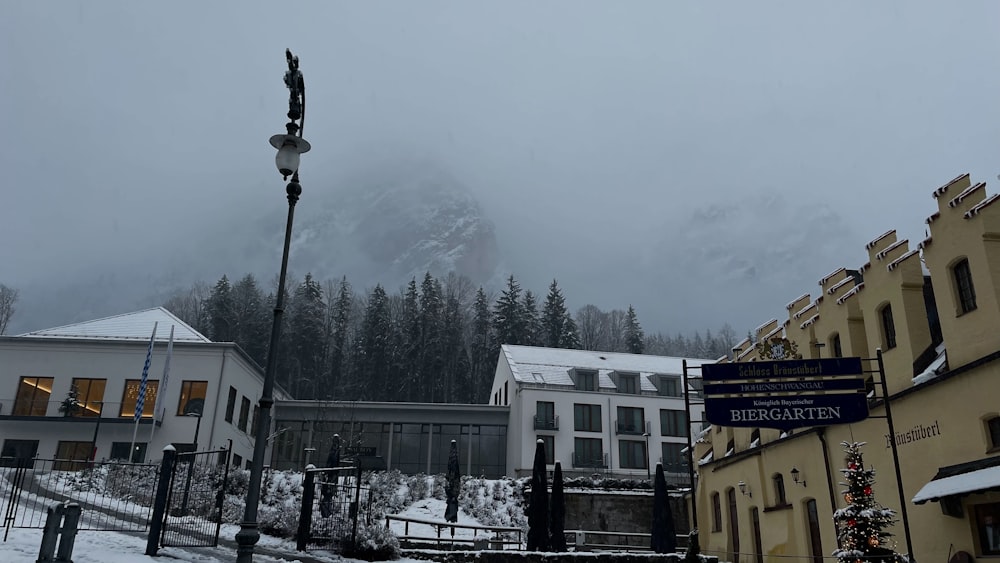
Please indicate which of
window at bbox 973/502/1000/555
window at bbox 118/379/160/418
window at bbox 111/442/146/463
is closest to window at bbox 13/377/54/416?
window at bbox 118/379/160/418

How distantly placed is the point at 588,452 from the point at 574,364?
25.2 ft

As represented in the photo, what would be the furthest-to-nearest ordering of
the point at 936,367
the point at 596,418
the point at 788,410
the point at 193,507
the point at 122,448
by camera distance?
the point at 596,418 → the point at 122,448 → the point at 193,507 → the point at 788,410 → the point at 936,367

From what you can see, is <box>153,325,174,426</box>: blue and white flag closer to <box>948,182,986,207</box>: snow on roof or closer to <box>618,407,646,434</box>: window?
<box>618,407,646,434</box>: window

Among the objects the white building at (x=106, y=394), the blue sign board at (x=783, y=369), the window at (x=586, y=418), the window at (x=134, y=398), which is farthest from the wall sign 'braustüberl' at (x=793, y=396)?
the window at (x=586, y=418)

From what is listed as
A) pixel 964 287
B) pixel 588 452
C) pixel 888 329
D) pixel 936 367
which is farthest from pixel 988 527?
pixel 588 452

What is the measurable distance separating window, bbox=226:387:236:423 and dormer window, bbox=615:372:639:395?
1053 inches

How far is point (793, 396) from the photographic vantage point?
16.2 metres

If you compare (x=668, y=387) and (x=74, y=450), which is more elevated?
(x=668, y=387)

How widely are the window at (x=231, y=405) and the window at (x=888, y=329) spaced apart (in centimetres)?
3482

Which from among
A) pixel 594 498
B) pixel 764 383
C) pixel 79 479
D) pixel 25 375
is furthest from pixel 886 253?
pixel 25 375

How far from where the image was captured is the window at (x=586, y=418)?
4969 cm

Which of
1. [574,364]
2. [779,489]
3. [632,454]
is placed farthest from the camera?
[574,364]

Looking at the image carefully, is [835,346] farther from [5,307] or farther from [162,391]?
[5,307]

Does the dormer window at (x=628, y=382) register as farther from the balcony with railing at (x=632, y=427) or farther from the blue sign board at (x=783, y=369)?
the blue sign board at (x=783, y=369)
